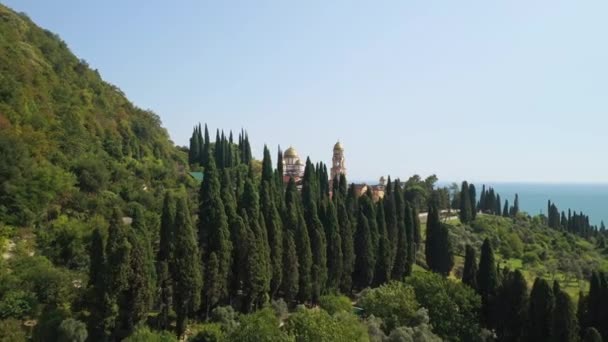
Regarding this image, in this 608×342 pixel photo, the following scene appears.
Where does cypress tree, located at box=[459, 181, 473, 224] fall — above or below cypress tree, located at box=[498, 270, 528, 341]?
above

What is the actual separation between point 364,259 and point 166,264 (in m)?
18.2

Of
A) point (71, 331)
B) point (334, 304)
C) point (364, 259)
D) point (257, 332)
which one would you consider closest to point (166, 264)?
point (71, 331)

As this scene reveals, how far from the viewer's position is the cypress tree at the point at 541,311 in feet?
100

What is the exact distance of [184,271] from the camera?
1095 inches

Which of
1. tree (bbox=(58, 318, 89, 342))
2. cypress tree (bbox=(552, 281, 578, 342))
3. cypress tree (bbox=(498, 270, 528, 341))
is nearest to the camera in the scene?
tree (bbox=(58, 318, 89, 342))

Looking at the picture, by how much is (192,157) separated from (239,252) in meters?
59.4

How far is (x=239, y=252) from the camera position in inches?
1246

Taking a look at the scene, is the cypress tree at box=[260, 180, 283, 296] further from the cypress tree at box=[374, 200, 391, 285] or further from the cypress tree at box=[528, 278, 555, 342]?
the cypress tree at box=[528, 278, 555, 342]

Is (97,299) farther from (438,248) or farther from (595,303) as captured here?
(438,248)

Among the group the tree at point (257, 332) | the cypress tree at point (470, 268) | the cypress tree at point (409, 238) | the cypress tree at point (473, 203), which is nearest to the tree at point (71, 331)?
the tree at point (257, 332)

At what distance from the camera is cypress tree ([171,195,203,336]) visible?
2762 cm

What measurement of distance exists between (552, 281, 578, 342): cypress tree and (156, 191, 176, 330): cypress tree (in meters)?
22.1

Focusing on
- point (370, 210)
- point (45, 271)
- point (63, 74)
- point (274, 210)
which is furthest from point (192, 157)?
point (45, 271)

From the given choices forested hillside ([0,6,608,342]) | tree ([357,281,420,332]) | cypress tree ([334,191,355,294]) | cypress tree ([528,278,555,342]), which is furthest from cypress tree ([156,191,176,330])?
cypress tree ([528,278,555,342])
